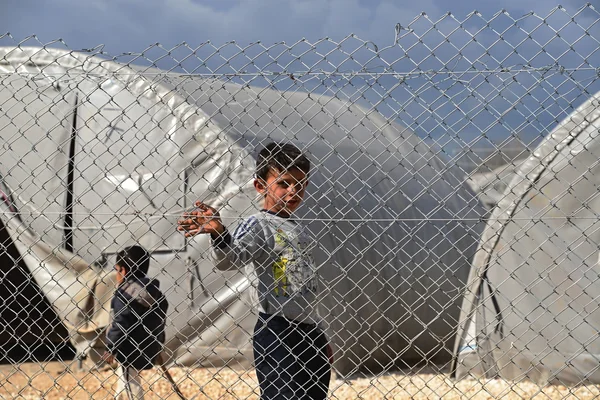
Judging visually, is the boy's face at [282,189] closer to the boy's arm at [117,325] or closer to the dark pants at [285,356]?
the dark pants at [285,356]

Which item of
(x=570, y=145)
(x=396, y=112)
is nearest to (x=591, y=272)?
(x=570, y=145)

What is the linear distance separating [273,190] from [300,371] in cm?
82

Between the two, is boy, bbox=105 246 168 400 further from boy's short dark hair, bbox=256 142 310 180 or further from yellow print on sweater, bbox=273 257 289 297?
yellow print on sweater, bbox=273 257 289 297

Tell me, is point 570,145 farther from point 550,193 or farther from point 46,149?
point 46,149

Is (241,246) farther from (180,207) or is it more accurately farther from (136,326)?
(180,207)

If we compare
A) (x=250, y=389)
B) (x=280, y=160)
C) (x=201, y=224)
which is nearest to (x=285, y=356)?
(x=201, y=224)

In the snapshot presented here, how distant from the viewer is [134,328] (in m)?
5.55

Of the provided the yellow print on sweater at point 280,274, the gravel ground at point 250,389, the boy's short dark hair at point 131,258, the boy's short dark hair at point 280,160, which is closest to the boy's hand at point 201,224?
the yellow print on sweater at point 280,274

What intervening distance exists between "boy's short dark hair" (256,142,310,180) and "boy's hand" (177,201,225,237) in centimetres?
44

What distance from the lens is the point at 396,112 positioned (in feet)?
14.2

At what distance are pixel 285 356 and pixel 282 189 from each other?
765 mm

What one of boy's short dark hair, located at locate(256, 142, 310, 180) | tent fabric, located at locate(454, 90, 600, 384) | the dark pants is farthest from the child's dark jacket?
tent fabric, located at locate(454, 90, 600, 384)

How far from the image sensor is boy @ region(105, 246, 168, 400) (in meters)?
5.54

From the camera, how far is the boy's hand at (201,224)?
347 cm
